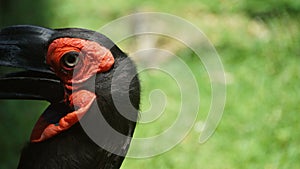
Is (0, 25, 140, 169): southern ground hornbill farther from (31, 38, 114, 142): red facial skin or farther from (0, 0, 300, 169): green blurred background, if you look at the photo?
(0, 0, 300, 169): green blurred background

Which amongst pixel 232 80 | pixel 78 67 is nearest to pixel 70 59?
pixel 78 67

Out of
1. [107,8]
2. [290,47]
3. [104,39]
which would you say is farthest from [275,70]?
[104,39]

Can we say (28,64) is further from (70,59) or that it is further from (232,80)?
(232,80)

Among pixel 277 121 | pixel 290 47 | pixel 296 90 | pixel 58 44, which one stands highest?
pixel 290 47

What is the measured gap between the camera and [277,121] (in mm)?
3850

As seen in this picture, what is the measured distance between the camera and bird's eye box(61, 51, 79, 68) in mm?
2336

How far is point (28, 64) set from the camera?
2.35 m

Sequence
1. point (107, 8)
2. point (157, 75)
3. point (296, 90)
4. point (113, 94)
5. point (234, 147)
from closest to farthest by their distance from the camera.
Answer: point (113, 94) → point (234, 147) → point (296, 90) → point (157, 75) → point (107, 8)

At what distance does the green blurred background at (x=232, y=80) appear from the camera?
12.0 feet

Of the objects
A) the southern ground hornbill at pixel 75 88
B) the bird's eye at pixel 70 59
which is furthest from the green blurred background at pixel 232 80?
the bird's eye at pixel 70 59

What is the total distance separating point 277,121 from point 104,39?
1710 mm

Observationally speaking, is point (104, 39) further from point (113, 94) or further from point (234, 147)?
point (234, 147)

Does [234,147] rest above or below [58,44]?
above

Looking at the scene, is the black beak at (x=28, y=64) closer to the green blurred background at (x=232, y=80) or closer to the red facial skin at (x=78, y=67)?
the red facial skin at (x=78, y=67)
